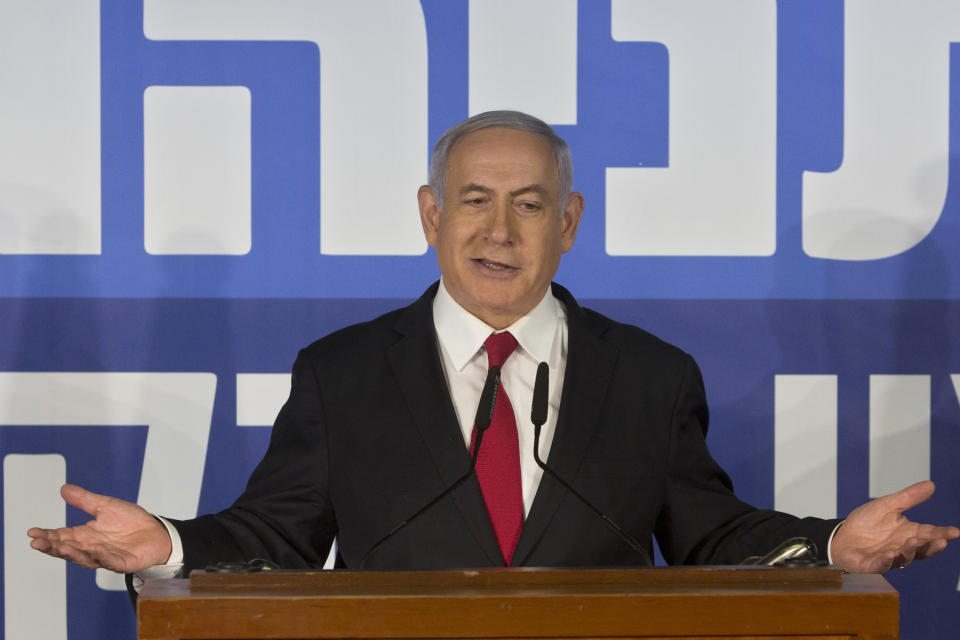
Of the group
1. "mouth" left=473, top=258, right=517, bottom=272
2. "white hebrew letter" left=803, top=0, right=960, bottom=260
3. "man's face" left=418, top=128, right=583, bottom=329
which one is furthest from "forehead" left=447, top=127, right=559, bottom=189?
"white hebrew letter" left=803, top=0, right=960, bottom=260

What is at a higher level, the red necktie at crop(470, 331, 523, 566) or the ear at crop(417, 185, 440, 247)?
the ear at crop(417, 185, 440, 247)

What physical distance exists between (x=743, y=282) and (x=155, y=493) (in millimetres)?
1536

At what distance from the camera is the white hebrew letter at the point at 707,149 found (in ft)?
9.54

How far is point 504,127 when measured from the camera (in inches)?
79.7

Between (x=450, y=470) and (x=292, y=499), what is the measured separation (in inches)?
10.5

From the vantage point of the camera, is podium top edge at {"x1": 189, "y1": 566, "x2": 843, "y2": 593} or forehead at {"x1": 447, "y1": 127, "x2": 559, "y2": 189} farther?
forehead at {"x1": 447, "y1": 127, "x2": 559, "y2": 189}

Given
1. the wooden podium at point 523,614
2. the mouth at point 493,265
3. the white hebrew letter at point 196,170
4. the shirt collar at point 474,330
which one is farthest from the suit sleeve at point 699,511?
the white hebrew letter at point 196,170

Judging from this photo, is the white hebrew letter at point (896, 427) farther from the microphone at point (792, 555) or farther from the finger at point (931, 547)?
the microphone at point (792, 555)

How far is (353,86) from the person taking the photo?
290cm

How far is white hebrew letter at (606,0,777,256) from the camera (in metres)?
2.91

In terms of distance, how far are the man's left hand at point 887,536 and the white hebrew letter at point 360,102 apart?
1535 millimetres

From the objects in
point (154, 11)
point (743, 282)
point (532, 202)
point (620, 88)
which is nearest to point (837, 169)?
point (743, 282)

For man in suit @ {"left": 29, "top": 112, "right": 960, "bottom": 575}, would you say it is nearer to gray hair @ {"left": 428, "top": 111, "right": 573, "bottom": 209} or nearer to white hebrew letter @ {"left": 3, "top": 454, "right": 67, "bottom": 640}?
gray hair @ {"left": 428, "top": 111, "right": 573, "bottom": 209}

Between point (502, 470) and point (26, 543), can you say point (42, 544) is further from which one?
point (26, 543)
